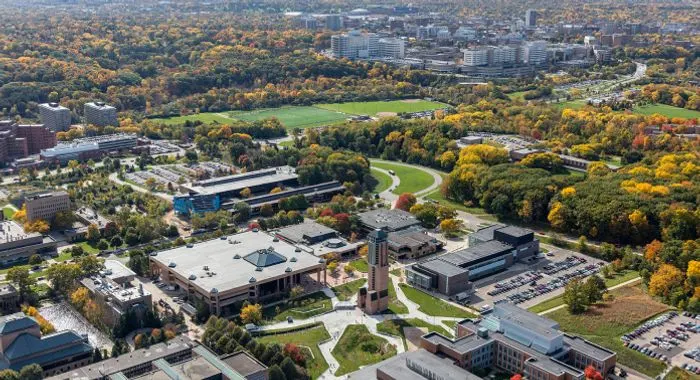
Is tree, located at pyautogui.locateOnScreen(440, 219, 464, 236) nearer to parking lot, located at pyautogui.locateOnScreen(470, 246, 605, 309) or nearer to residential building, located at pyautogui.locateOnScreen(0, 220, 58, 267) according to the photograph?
parking lot, located at pyautogui.locateOnScreen(470, 246, 605, 309)

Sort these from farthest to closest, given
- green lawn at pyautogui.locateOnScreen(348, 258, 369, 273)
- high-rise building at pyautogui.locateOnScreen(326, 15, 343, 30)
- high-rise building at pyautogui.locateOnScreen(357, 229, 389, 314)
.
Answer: high-rise building at pyautogui.locateOnScreen(326, 15, 343, 30)
green lawn at pyautogui.locateOnScreen(348, 258, 369, 273)
high-rise building at pyautogui.locateOnScreen(357, 229, 389, 314)

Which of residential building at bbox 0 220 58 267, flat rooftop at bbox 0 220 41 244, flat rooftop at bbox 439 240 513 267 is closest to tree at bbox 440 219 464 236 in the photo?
flat rooftop at bbox 439 240 513 267

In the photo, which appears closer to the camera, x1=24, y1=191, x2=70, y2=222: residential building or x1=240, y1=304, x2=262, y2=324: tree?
x1=240, y1=304, x2=262, y2=324: tree

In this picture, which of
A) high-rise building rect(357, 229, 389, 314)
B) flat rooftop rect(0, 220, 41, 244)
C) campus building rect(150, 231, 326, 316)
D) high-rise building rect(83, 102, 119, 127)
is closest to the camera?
high-rise building rect(357, 229, 389, 314)

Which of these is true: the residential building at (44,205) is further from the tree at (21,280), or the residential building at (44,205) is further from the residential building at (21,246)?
the tree at (21,280)

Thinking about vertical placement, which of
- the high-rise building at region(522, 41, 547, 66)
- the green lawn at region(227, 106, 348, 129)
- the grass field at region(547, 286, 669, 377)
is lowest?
the green lawn at region(227, 106, 348, 129)

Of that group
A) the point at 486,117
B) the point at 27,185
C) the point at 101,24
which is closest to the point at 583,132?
the point at 486,117

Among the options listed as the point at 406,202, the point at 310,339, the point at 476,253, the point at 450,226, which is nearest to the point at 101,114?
the point at 406,202
